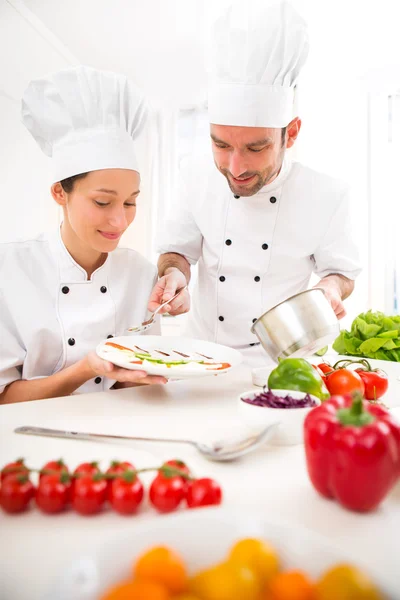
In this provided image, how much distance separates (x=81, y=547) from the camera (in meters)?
0.69

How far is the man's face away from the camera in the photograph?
6.69 ft

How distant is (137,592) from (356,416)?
43 cm

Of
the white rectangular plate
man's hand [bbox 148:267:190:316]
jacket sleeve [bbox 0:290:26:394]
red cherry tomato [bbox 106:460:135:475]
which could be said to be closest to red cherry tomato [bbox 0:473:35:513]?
red cherry tomato [bbox 106:460:135:475]

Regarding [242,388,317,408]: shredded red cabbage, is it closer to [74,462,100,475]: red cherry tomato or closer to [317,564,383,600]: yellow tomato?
[74,462,100,475]: red cherry tomato

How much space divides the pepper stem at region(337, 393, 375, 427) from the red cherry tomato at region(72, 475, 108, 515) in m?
0.39

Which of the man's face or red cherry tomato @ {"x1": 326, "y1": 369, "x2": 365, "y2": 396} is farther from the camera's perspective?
the man's face

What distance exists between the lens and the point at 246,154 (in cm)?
204

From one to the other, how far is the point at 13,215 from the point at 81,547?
399cm

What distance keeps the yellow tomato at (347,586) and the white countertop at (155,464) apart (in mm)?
18

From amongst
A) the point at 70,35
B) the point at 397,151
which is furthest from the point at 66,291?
the point at 397,151

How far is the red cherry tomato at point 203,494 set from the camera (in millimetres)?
780

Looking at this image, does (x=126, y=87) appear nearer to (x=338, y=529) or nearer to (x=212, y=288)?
(x=212, y=288)

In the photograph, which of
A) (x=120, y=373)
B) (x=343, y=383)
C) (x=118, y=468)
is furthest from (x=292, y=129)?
(x=118, y=468)

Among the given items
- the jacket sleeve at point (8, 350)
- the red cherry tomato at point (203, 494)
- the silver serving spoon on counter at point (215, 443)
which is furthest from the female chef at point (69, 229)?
the red cherry tomato at point (203, 494)
